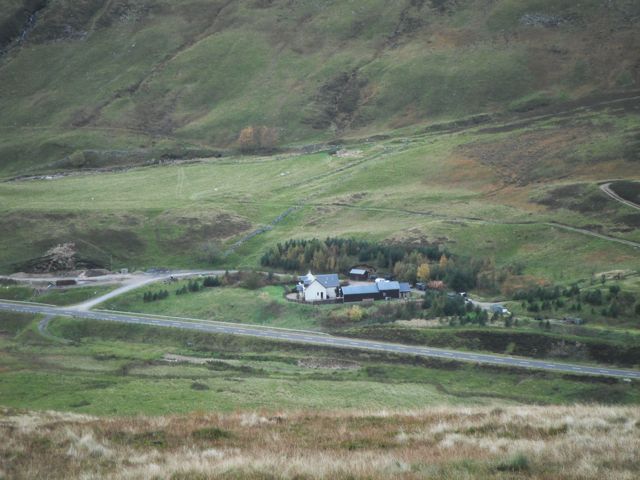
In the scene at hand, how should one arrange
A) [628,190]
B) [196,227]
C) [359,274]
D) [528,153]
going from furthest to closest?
[528,153], [196,227], [628,190], [359,274]

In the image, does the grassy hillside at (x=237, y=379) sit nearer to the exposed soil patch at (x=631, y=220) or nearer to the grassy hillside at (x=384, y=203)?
the grassy hillside at (x=384, y=203)

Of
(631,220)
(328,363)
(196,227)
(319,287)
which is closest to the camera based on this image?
(328,363)

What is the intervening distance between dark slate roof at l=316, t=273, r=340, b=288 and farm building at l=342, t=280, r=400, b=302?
7.48ft

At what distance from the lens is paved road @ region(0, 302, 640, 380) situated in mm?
67312

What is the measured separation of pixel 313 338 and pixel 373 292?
53.6 feet

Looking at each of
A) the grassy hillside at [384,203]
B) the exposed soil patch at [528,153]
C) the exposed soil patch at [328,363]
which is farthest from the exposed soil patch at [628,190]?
A: the exposed soil patch at [328,363]

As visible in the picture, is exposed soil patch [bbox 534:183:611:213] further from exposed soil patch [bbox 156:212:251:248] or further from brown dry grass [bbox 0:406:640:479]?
brown dry grass [bbox 0:406:640:479]

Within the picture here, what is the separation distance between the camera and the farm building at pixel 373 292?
92.6 m

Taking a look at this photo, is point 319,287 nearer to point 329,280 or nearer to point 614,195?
point 329,280

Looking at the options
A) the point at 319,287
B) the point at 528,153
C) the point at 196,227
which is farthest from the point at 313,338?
the point at 528,153

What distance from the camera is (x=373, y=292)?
92625 millimetres

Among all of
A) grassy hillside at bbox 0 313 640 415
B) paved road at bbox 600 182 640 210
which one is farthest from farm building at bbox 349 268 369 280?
paved road at bbox 600 182 640 210

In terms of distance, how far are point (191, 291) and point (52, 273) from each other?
28.0 metres

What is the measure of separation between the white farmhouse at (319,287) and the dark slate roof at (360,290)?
2191 mm
